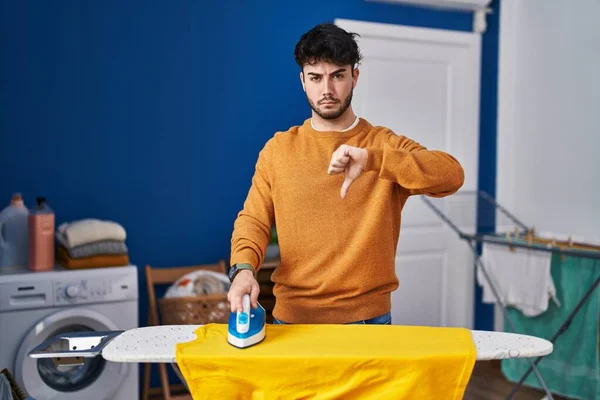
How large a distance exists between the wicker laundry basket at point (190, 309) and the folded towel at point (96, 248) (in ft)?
1.09

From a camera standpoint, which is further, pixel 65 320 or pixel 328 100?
pixel 65 320

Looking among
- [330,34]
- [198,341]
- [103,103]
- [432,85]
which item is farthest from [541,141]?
[198,341]

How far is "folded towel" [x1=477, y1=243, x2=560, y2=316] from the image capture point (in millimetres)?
3549

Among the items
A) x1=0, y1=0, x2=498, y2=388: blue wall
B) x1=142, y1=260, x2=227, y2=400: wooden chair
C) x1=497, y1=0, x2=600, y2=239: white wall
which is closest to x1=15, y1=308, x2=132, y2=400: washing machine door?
x1=142, y1=260, x2=227, y2=400: wooden chair

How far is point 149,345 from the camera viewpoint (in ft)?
5.22

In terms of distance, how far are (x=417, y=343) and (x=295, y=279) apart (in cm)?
39

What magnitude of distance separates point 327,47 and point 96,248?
1.84 m

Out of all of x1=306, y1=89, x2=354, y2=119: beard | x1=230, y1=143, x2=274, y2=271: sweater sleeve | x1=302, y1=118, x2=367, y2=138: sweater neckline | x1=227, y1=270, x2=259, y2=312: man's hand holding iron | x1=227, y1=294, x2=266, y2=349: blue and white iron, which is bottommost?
x1=227, y1=294, x2=266, y2=349: blue and white iron

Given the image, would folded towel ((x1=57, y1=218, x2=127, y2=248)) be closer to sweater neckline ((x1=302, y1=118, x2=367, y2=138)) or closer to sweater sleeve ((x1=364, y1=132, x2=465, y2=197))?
sweater neckline ((x1=302, y1=118, x2=367, y2=138))

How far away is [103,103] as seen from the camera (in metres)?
3.59

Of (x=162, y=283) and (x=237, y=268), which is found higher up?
(x=237, y=268)

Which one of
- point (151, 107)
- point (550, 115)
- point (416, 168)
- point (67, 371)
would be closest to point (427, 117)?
point (550, 115)

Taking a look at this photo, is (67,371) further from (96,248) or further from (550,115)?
(550,115)

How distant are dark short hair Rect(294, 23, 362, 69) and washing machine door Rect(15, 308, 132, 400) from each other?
1.82m
